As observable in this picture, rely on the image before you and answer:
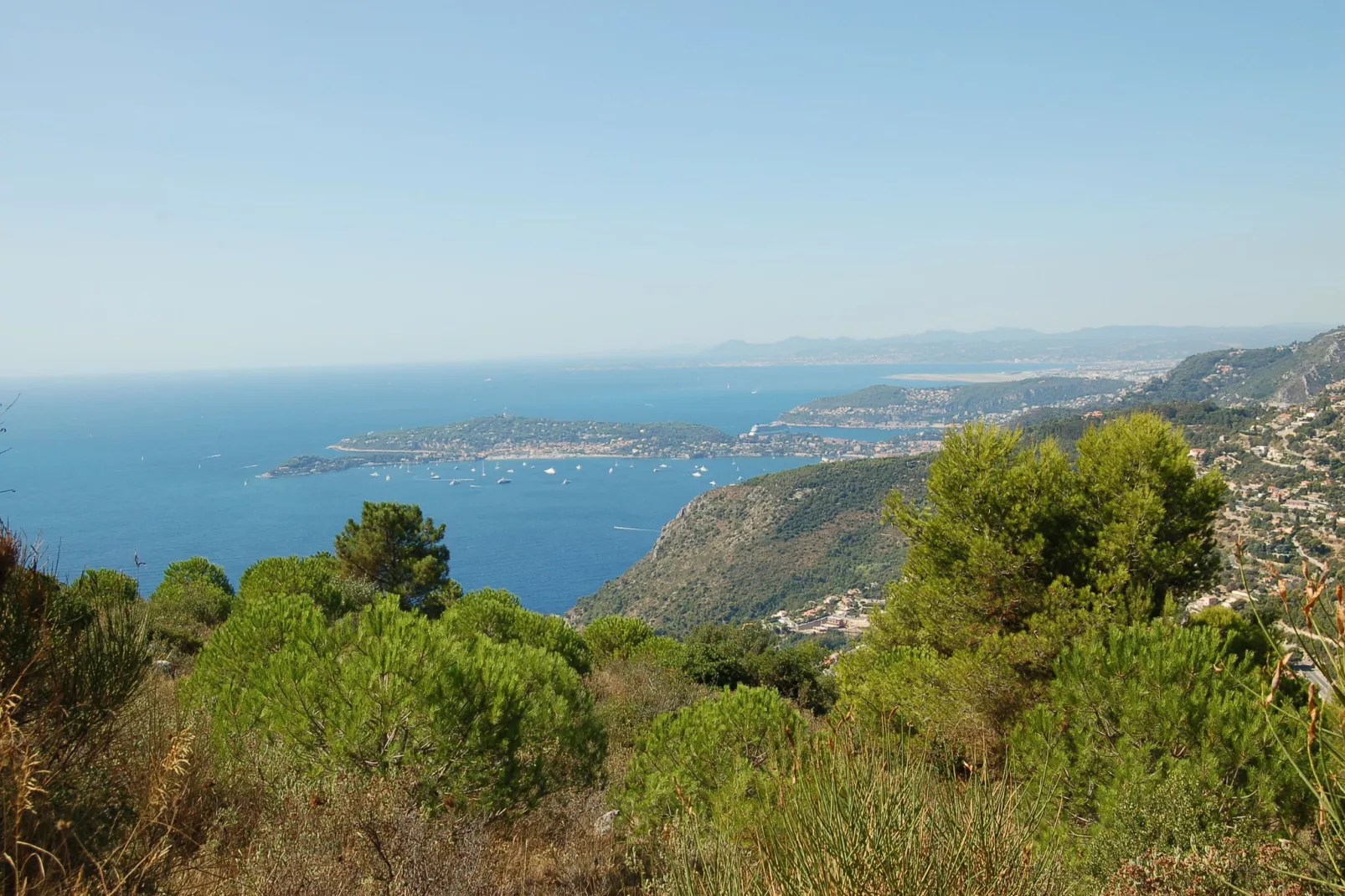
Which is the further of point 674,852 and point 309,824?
point 309,824

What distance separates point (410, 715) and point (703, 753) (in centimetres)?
241

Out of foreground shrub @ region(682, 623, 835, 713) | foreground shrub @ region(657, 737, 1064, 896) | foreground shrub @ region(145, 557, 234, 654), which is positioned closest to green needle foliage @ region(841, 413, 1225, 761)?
foreground shrub @ region(657, 737, 1064, 896)

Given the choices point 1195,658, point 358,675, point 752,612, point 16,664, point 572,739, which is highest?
point 16,664

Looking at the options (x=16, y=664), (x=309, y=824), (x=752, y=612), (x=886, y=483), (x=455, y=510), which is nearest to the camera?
(x=16, y=664)

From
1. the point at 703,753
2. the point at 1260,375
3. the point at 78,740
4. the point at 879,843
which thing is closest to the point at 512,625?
the point at 703,753

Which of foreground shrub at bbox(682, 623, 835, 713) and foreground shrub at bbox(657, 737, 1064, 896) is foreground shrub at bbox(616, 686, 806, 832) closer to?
foreground shrub at bbox(657, 737, 1064, 896)

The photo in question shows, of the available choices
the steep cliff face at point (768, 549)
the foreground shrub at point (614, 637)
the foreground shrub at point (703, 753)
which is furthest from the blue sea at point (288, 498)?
the foreground shrub at point (614, 637)

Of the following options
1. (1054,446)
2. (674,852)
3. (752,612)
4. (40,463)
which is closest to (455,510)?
(752,612)

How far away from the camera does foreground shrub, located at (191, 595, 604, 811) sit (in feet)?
14.7

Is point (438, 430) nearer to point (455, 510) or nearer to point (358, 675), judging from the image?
point (455, 510)

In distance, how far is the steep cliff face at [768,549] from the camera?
126ft

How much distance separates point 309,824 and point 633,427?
112173 millimetres

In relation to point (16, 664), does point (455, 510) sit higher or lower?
lower

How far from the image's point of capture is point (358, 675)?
185 inches
